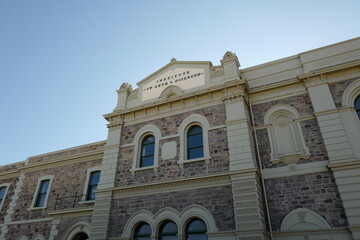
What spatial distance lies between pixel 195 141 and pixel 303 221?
555cm

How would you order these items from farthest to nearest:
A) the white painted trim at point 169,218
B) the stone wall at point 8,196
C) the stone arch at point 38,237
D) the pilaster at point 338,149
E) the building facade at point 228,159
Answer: the stone wall at point 8,196 < the stone arch at point 38,237 < the white painted trim at point 169,218 < the building facade at point 228,159 < the pilaster at point 338,149

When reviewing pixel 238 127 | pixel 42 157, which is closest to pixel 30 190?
pixel 42 157

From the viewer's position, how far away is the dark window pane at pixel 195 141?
43.5ft

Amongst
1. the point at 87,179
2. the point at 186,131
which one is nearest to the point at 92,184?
the point at 87,179

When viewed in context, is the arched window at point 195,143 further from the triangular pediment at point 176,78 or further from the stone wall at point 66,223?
the stone wall at point 66,223

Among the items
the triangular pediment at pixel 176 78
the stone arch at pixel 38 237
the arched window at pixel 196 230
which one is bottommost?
the arched window at pixel 196 230

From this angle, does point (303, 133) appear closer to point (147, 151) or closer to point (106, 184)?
point (147, 151)

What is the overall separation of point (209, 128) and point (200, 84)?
276 centimetres

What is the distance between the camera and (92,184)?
54.7 ft

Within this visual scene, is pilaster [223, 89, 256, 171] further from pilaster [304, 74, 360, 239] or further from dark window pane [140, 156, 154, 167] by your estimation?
dark window pane [140, 156, 154, 167]

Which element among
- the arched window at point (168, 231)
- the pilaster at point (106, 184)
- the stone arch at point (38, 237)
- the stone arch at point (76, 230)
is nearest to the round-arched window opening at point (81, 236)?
the stone arch at point (76, 230)

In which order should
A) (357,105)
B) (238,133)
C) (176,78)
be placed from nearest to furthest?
(357,105) → (238,133) → (176,78)

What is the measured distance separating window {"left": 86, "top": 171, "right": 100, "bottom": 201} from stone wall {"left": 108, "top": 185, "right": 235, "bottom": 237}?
3.69 m

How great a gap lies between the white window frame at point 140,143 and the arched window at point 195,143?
5.17 feet
